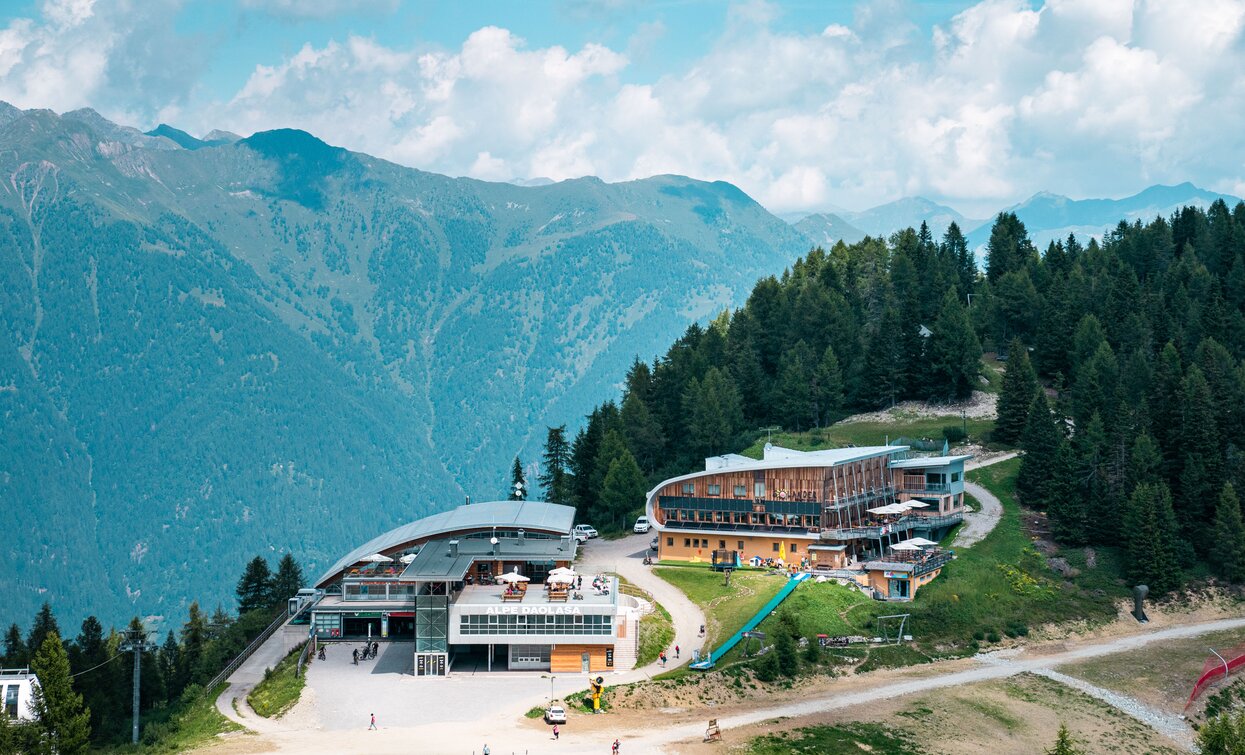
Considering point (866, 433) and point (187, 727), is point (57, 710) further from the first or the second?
point (866, 433)

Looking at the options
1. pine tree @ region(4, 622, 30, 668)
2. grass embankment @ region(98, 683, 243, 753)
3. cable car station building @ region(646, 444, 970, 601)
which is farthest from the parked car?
pine tree @ region(4, 622, 30, 668)

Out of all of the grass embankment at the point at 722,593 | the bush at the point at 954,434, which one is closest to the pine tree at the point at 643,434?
the bush at the point at 954,434

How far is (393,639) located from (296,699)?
517 inches

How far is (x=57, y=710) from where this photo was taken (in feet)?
213

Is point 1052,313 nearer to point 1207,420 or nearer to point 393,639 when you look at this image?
point 1207,420

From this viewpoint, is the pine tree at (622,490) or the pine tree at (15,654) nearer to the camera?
the pine tree at (15,654)

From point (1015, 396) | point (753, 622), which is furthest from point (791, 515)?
point (1015, 396)

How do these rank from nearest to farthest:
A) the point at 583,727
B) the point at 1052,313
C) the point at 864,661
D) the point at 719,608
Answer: the point at 583,727 < the point at 864,661 < the point at 719,608 < the point at 1052,313

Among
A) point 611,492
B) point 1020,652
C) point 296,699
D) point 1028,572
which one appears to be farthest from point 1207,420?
point 296,699

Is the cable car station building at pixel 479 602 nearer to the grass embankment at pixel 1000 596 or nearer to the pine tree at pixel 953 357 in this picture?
the grass embankment at pixel 1000 596

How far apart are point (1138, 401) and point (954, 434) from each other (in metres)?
16.4

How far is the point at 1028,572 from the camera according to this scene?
9231cm

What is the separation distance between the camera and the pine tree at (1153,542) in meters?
90.9

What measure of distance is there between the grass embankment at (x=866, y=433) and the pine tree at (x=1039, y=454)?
13.7 metres
